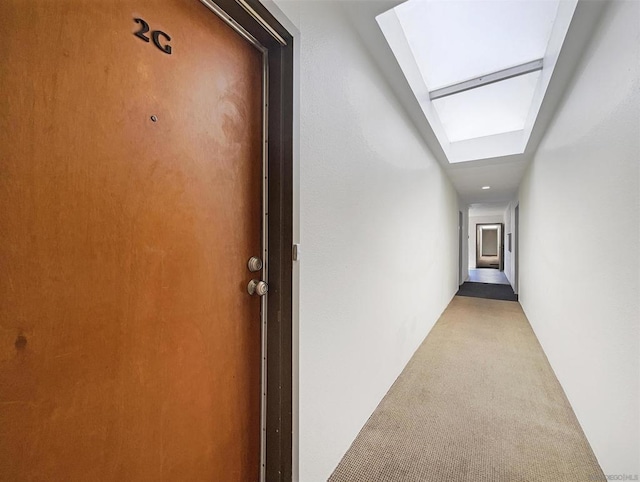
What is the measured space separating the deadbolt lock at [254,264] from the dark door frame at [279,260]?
0.13 ft

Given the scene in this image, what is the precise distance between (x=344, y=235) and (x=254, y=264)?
0.56 m

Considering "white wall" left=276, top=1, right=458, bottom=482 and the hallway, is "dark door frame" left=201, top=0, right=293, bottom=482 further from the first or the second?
the hallway

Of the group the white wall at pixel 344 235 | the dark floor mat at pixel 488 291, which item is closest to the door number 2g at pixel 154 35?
the white wall at pixel 344 235

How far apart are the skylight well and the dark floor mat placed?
11.3 feet

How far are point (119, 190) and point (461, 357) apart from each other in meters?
3.01

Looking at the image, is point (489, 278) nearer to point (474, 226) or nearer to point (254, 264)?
point (474, 226)

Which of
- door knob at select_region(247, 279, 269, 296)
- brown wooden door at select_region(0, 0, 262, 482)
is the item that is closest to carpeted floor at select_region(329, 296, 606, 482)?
Answer: brown wooden door at select_region(0, 0, 262, 482)

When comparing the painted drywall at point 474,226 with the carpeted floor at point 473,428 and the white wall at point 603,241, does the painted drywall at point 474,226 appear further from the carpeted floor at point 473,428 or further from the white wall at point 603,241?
the white wall at point 603,241

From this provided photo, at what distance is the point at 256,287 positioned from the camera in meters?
0.97

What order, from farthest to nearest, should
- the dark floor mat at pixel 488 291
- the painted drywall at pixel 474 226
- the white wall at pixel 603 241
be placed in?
the painted drywall at pixel 474 226
the dark floor mat at pixel 488 291
the white wall at pixel 603 241

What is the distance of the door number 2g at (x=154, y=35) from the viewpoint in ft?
2.14

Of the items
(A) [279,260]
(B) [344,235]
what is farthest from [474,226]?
(A) [279,260]

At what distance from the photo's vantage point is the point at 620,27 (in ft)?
3.87

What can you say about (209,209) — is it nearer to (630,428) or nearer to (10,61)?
(10,61)
